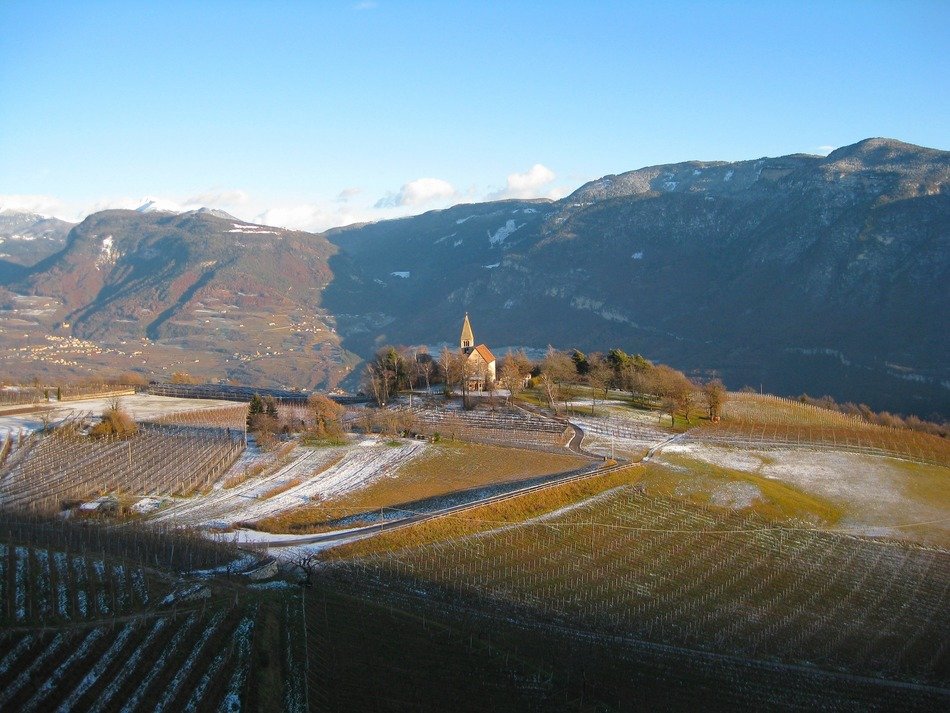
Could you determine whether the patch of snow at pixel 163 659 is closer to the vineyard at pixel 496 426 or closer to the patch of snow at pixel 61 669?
the patch of snow at pixel 61 669

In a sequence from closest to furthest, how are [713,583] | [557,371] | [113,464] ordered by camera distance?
[713,583], [113,464], [557,371]

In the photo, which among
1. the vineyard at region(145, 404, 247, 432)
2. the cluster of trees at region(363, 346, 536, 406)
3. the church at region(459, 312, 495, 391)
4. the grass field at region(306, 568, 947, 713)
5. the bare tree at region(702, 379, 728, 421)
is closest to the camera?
the grass field at region(306, 568, 947, 713)

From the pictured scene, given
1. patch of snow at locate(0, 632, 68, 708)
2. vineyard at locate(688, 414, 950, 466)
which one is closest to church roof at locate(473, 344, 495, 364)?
vineyard at locate(688, 414, 950, 466)

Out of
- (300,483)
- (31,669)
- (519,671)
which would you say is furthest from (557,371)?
(31,669)

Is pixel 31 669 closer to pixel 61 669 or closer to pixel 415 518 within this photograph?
pixel 61 669

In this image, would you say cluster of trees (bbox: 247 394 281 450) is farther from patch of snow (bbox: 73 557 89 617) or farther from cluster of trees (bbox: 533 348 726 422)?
patch of snow (bbox: 73 557 89 617)

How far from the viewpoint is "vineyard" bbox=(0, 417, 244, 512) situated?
5075cm

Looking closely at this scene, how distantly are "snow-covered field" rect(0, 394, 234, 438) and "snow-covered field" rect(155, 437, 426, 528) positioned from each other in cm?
2445

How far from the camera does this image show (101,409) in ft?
268

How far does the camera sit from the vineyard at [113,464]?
50750 mm

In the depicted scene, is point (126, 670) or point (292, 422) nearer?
point (126, 670)

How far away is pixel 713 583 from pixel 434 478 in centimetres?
2236

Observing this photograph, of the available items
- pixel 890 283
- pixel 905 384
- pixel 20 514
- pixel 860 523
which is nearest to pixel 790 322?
pixel 890 283

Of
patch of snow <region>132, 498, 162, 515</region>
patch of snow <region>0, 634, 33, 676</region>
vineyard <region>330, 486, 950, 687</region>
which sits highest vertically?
patch of snow <region>0, 634, 33, 676</region>
